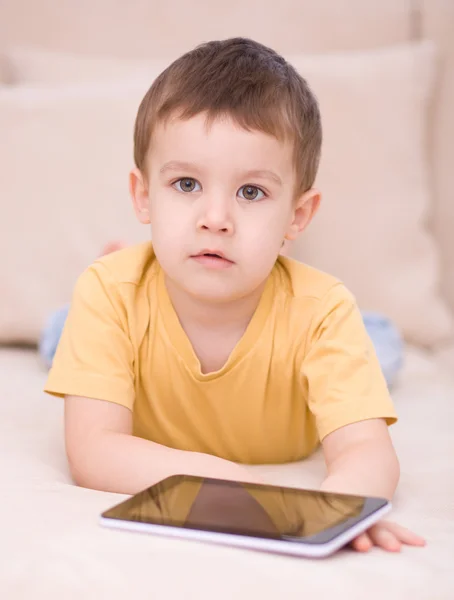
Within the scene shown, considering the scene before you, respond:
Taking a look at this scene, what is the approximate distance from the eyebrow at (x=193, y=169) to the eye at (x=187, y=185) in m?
0.02

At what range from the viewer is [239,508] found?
0.74 metres

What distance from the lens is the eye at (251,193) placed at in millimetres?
989

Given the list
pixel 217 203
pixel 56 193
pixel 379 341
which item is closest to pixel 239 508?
pixel 217 203

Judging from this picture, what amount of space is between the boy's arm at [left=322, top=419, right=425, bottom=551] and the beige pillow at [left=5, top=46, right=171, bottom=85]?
41.8 inches

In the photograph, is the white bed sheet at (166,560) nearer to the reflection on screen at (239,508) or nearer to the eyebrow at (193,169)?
the reflection on screen at (239,508)

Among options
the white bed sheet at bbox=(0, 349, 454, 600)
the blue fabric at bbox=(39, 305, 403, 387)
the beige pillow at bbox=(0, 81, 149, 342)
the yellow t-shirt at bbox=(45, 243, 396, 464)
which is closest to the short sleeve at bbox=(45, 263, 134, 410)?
the yellow t-shirt at bbox=(45, 243, 396, 464)

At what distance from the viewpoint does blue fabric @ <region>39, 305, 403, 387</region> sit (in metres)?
1.43

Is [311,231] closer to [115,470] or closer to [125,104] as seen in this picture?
[125,104]

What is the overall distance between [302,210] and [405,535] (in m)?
Result: 0.49

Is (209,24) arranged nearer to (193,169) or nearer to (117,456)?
(193,169)

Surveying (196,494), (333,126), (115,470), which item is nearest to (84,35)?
(333,126)

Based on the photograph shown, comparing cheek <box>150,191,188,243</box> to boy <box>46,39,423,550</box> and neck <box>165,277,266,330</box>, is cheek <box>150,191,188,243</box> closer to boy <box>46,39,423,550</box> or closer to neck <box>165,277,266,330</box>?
boy <box>46,39,423,550</box>

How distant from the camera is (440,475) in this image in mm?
1007

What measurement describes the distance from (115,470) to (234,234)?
0.97 feet
